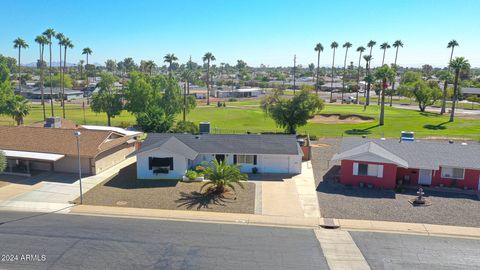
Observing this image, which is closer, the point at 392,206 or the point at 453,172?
the point at 392,206

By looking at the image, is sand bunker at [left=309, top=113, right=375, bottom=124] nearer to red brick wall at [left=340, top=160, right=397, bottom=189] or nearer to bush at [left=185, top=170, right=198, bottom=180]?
red brick wall at [left=340, top=160, right=397, bottom=189]

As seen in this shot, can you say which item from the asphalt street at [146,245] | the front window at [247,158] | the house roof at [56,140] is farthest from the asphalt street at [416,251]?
the house roof at [56,140]

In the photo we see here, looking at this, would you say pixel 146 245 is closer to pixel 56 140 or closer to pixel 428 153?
pixel 56 140

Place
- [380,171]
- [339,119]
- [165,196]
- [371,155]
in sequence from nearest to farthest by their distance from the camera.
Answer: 1. [165,196]
2. [380,171]
3. [371,155]
4. [339,119]

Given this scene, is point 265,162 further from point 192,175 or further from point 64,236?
point 64,236

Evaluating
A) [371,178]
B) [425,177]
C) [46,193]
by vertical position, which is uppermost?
[425,177]

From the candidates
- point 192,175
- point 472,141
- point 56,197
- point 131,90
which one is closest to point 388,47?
point 472,141

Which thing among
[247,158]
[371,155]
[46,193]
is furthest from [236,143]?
[46,193]

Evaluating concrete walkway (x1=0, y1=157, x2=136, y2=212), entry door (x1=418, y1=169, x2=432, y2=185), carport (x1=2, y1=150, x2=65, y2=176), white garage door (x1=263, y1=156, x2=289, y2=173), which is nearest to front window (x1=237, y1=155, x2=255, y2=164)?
white garage door (x1=263, y1=156, x2=289, y2=173)
